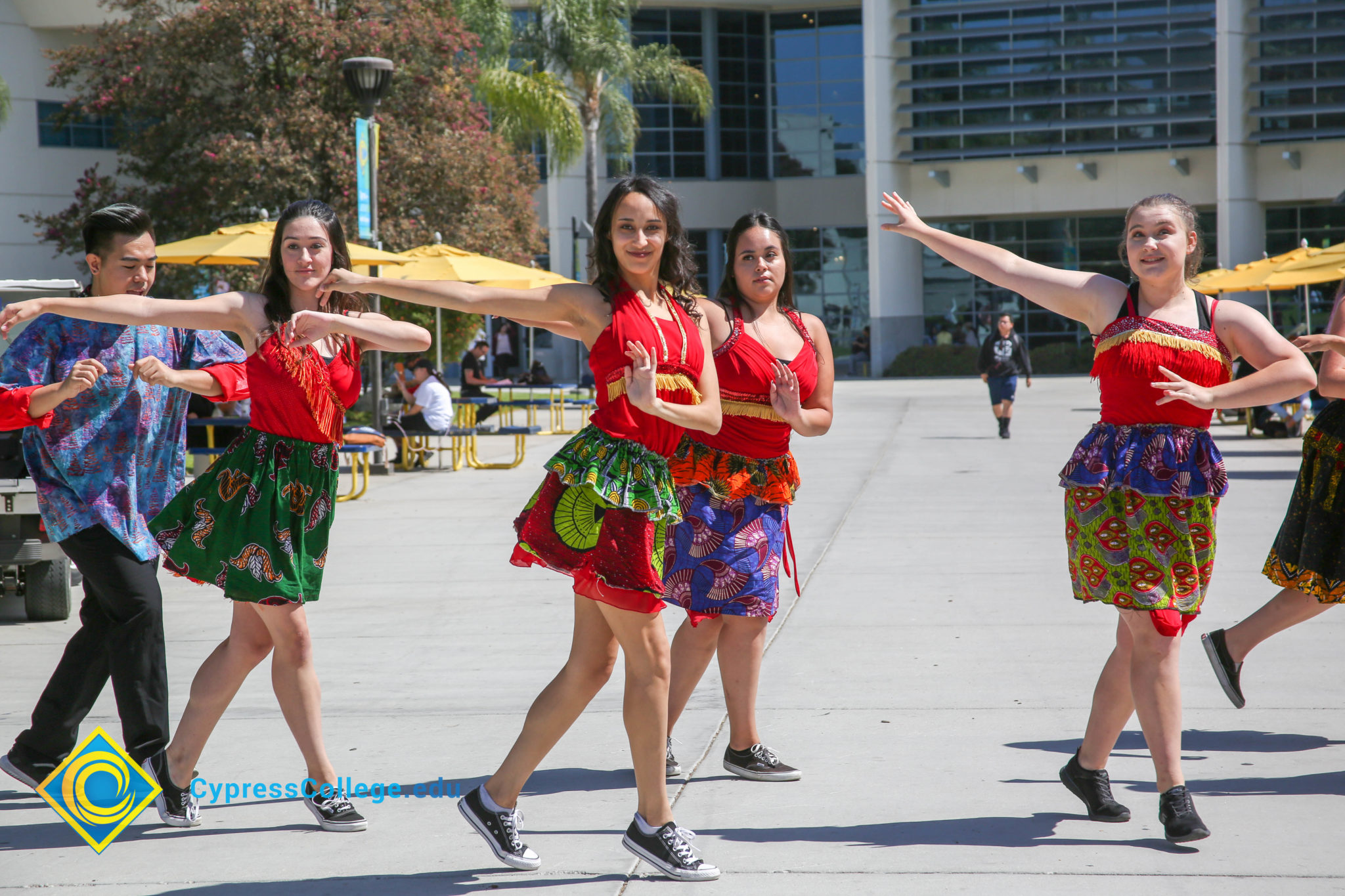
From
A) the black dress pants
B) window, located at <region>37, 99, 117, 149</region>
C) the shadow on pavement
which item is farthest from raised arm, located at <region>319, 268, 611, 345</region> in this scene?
window, located at <region>37, 99, 117, 149</region>

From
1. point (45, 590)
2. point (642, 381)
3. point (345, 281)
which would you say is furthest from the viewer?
point (45, 590)

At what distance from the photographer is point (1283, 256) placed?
61.4 feet

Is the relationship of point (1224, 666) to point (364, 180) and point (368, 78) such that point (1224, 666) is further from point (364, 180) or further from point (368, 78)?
point (368, 78)

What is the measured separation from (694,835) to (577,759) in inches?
42.2

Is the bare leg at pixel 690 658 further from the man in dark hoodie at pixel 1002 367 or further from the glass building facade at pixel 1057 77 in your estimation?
the glass building facade at pixel 1057 77

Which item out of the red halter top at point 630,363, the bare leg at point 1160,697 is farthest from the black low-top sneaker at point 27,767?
the bare leg at point 1160,697

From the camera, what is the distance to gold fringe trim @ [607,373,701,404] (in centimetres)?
356

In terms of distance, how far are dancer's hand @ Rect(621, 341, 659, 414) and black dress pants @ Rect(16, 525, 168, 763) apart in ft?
5.61

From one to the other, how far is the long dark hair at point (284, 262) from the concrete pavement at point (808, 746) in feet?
5.24

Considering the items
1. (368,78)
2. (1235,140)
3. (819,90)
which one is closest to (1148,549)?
(368,78)

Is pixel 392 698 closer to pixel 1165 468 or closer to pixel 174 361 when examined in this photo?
pixel 174 361

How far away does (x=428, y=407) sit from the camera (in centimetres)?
1442

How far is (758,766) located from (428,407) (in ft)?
34.5

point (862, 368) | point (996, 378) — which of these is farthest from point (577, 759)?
point (862, 368)
